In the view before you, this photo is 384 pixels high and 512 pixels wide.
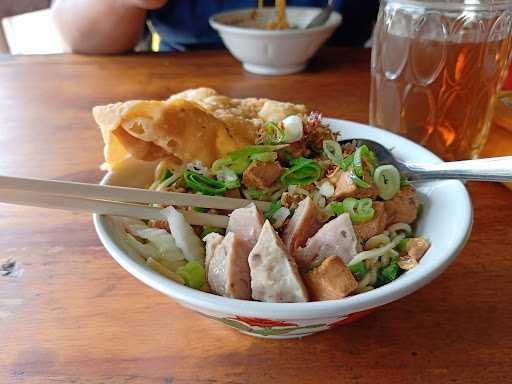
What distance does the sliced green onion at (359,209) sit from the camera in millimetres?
821

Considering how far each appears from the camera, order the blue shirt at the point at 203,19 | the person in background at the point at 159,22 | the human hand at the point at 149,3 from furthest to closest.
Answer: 1. the blue shirt at the point at 203,19
2. the person in background at the point at 159,22
3. the human hand at the point at 149,3

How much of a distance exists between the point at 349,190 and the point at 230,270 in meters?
0.27

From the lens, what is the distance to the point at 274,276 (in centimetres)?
68

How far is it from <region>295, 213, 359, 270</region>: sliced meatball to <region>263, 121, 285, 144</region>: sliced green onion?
25cm

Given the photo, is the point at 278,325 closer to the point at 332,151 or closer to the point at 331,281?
the point at 331,281

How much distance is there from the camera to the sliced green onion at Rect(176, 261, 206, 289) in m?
0.75

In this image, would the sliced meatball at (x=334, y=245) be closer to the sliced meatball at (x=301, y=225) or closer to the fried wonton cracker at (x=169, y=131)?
the sliced meatball at (x=301, y=225)

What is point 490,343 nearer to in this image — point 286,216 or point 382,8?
point 286,216

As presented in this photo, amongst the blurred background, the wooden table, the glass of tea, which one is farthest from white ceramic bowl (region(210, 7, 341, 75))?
the blurred background

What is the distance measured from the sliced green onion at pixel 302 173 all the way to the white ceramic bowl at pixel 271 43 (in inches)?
37.3

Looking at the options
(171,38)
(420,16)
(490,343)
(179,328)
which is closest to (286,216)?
(179,328)

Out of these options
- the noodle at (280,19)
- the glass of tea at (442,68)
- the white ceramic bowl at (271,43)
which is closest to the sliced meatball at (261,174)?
the glass of tea at (442,68)

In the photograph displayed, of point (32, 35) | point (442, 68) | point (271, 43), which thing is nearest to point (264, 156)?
point (442, 68)

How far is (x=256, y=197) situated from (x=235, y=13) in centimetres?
136
